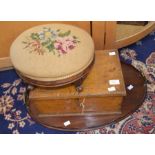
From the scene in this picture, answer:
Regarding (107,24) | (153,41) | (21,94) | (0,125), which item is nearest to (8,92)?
(21,94)

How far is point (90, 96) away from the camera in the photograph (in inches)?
37.6

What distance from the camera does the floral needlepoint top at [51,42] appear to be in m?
0.90

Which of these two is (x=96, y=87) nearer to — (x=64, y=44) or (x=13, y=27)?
(x=64, y=44)

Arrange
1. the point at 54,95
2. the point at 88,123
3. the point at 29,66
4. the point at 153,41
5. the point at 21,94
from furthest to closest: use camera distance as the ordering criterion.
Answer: the point at 153,41 → the point at 21,94 → the point at 88,123 → the point at 54,95 → the point at 29,66

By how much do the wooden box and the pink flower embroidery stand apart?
0.17 m

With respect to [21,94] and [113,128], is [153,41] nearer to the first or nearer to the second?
[113,128]

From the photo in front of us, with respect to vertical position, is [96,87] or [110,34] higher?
[110,34]

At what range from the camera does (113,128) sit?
108cm

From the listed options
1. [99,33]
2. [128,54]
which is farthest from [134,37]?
[99,33]

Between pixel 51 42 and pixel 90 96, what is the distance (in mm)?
271

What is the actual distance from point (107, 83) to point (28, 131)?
17.4 inches

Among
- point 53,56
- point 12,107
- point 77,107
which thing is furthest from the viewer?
point 12,107

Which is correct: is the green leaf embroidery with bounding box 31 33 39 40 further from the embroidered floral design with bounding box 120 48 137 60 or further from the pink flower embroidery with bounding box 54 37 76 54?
the embroidered floral design with bounding box 120 48 137 60

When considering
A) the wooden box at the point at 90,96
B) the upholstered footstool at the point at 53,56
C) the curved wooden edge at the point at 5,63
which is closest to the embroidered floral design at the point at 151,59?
the wooden box at the point at 90,96
